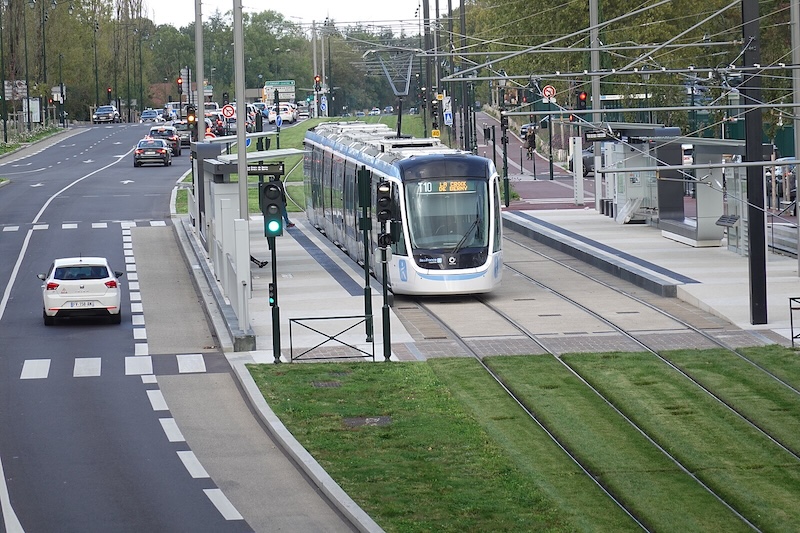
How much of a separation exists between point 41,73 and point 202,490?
114080 mm

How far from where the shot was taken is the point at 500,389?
2241 cm

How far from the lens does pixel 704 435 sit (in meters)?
19.0

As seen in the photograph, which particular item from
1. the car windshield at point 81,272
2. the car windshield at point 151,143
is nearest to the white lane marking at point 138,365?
the car windshield at point 81,272

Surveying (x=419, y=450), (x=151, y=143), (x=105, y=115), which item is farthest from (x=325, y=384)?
(x=105, y=115)

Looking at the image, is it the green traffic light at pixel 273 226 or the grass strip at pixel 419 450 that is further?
the green traffic light at pixel 273 226

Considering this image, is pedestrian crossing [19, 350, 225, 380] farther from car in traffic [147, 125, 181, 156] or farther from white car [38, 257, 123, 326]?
car in traffic [147, 125, 181, 156]

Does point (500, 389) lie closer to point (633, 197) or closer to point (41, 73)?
point (633, 197)

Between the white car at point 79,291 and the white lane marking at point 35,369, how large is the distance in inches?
144

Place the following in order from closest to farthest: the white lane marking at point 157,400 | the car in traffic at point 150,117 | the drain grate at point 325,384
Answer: the white lane marking at point 157,400 → the drain grate at point 325,384 → the car in traffic at point 150,117

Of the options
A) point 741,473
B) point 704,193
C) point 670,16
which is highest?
point 670,16

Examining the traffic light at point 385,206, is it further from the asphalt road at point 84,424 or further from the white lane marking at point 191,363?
the asphalt road at point 84,424

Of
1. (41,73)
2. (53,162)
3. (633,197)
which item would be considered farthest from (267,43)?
(633,197)

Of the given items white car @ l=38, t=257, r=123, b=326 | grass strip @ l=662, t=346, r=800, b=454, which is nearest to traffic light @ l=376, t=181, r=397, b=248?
grass strip @ l=662, t=346, r=800, b=454

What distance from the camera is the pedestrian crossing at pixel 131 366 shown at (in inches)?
981
